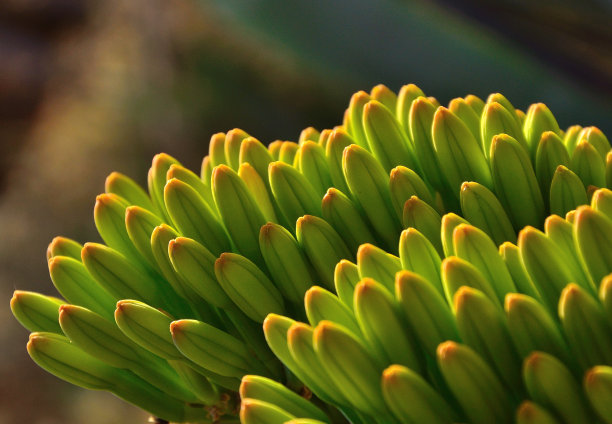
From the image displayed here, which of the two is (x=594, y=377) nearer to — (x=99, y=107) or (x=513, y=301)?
(x=513, y=301)

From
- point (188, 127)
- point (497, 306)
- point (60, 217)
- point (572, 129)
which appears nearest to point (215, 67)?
point (188, 127)

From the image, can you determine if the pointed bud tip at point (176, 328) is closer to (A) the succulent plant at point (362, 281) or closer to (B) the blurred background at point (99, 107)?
(A) the succulent plant at point (362, 281)

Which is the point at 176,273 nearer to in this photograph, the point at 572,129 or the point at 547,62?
the point at 572,129

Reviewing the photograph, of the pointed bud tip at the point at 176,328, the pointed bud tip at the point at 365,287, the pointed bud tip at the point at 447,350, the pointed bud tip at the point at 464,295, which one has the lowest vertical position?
the pointed bud tip at the point at 447,350

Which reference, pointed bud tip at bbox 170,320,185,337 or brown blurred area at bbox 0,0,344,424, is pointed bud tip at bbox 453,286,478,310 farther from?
brown blurred area at bbox 0,0,344,424

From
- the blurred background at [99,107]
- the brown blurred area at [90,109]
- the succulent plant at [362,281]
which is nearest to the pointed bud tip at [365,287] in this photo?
the succulent plant at [362,281]

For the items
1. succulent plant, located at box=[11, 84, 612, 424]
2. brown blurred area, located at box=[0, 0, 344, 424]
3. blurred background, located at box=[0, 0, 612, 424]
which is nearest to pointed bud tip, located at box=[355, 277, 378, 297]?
succulent plant, located at box=[11, 84, 612, 424]
